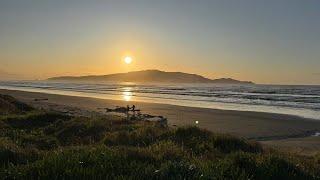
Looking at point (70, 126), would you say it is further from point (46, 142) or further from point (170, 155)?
point (170, 155)

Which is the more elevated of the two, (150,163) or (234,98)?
(150,163)

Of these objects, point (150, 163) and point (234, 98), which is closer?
point (150, 163)

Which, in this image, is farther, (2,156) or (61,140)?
(61,140)

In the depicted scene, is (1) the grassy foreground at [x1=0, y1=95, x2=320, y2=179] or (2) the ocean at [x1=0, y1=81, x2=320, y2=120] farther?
(2) the ocean at [x1=0, y1=81, x2=320, y2=120]

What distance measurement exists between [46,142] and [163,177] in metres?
7.38

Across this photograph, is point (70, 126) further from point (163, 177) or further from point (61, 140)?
point (163, 177)

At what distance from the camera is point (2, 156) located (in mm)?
8305

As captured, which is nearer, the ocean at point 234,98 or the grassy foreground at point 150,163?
the grassy foreground at point 150,163

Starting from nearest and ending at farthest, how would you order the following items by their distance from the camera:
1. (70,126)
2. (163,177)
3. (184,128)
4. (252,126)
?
1. (163,177)
2. (184,128)
3. (70,126)
4. (252,126)

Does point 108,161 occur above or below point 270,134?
above

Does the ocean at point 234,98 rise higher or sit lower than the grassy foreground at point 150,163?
lower

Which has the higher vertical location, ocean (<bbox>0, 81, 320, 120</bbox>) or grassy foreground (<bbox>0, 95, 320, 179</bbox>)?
grassy foreground (<bbox>0, 95, 320, 179</bbox>)

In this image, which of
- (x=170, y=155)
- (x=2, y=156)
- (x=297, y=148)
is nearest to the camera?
(x=2, y=156)

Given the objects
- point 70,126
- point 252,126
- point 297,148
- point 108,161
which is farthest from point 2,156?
point 252,126
